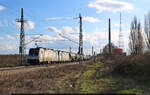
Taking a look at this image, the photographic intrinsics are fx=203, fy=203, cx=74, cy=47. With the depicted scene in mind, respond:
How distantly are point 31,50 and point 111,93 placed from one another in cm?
3012

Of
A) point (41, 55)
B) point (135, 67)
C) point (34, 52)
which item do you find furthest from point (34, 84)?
point (41, 55)

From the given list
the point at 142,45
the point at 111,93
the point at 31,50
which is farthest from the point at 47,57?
the point at 111,93

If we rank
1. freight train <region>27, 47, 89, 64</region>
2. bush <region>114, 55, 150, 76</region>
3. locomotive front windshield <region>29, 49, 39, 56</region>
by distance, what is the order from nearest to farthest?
bush <region>114, 55, 150, 76</region> < locomotive front windshield <region>29, 49, 39, 56</region> < freight train <region>27, 47, 89, 64</region>

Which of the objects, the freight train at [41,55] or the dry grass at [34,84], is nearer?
the dry grass at [34,84]

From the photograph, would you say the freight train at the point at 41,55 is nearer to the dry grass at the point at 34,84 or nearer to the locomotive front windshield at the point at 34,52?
the locomotive front windshield at the point at 34,52

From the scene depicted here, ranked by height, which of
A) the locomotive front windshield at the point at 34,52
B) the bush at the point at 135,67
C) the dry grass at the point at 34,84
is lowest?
the dry grass at the point at 34,84

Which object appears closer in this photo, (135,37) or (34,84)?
(34,84)

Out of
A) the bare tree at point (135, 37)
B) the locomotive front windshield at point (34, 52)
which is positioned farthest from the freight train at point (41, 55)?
the bare tree at point (135, 37)

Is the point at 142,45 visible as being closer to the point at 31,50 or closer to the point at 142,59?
the point at 31,50

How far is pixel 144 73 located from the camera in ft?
53.9

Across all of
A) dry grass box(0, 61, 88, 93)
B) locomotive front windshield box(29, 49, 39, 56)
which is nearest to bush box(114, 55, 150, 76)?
dry grass box(0, 61, 88, 93)

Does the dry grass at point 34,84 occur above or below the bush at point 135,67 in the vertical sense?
below

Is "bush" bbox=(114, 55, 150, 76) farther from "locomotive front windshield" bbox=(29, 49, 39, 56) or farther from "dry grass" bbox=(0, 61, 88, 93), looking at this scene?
"locomotive front windshield" bbox=(29, 49, 39, 56)

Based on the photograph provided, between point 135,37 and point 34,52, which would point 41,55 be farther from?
point 135,37
